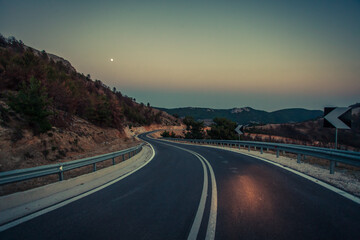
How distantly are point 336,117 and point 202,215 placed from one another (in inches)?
343

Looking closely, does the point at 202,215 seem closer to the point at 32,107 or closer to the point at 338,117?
the point at 338,117

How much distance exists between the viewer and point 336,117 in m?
9.20

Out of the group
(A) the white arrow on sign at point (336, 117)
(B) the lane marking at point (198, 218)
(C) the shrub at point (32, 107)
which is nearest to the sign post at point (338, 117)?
(A) the white arrow on sign at point (336, 117)

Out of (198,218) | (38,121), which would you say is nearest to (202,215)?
(198,218)

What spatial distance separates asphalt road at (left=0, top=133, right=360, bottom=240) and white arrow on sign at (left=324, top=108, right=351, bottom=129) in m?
4.51

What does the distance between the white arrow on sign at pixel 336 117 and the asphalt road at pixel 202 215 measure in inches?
178

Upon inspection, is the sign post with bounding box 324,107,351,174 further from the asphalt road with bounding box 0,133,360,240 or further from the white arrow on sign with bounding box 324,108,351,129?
the asphalt road with bounding box 0,133,360,240

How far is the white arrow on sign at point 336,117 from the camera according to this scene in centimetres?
896

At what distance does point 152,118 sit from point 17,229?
374ft

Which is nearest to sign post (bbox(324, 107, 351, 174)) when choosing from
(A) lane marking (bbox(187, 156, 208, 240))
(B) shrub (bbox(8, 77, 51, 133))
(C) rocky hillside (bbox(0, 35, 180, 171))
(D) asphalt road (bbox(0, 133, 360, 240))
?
(D) asphalt road (bbox(0, 133, 360, 240))

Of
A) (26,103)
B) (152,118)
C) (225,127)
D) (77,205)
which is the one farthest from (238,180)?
(152,118)

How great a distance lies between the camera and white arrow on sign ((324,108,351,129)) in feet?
29.4

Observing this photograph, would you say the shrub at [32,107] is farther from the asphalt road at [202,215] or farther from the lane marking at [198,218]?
the lane marking at [198,218]

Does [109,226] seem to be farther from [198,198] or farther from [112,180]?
[112,180]
